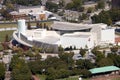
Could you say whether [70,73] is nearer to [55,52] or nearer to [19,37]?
[55,52]

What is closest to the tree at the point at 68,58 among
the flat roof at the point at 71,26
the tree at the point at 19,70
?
the tree at the point at 19,70

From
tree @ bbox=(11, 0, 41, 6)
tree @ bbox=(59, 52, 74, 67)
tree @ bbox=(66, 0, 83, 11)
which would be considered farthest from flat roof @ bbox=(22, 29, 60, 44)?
tree @ bbox=(11, 0, 41, 6)

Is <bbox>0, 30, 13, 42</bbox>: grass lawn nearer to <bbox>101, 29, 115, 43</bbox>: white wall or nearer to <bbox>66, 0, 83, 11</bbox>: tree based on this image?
<bbox>101, 29, 115, 43</bbox>: white wall

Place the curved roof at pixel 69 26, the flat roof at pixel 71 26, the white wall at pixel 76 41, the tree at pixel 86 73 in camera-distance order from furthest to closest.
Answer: the curved roof at pixel 69 26 < the flat roof at pixel 71 26 < the white wall at pixel 76 41 < the tree at pixel 86 73

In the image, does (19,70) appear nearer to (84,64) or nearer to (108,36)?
(84,64)

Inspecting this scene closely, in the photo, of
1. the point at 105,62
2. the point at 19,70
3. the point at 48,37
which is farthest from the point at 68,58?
the point at 48,37

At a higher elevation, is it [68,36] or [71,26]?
[71,26]

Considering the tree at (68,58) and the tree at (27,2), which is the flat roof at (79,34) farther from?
the tree at (27,2)
